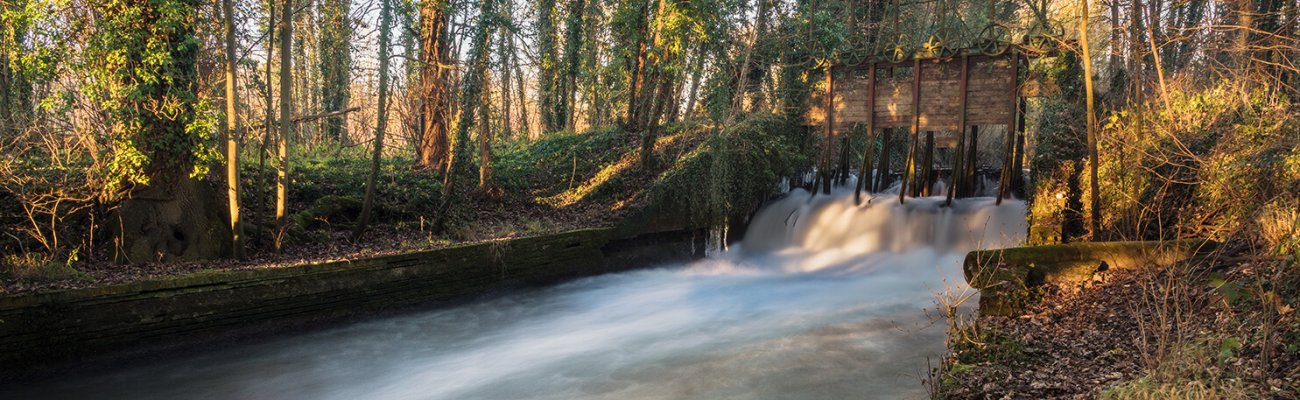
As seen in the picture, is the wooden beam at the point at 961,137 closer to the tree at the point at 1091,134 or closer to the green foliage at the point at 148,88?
the tree at the point at 1091,134

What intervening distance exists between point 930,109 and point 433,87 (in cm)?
1017

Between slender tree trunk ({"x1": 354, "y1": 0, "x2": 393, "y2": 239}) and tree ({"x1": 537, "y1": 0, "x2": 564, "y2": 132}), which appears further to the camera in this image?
tree ({"x1": 537, "y1": 0, "x2": 564, "y2": 132})

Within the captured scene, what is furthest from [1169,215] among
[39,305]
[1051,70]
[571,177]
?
[39,305]

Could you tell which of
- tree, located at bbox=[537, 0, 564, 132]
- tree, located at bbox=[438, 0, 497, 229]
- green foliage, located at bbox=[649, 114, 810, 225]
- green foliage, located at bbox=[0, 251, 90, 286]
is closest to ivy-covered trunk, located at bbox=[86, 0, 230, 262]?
green foliage, located at bbox=[0, 251, 90, 286]

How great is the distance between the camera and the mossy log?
300 inches

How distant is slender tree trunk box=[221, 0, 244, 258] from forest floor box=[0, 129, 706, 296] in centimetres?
35

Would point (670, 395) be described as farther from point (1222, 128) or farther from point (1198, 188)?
point (1222, 128)

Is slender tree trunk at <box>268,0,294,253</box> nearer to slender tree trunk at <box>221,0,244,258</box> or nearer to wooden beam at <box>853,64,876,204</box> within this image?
slender tree trunk at <box>221,0,244,258</box>

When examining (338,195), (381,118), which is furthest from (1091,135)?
A: (338,195)

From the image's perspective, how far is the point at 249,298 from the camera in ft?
29.6

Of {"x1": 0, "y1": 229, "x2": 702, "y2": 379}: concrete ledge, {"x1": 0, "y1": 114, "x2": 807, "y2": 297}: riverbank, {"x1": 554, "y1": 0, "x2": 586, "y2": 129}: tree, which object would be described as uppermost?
{"x1": 554, "y1": 0, "x2": 586, "y2": 129}: tree

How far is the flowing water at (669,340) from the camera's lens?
7867mm

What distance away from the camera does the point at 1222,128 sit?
948cm

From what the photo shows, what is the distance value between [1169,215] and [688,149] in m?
9.60
